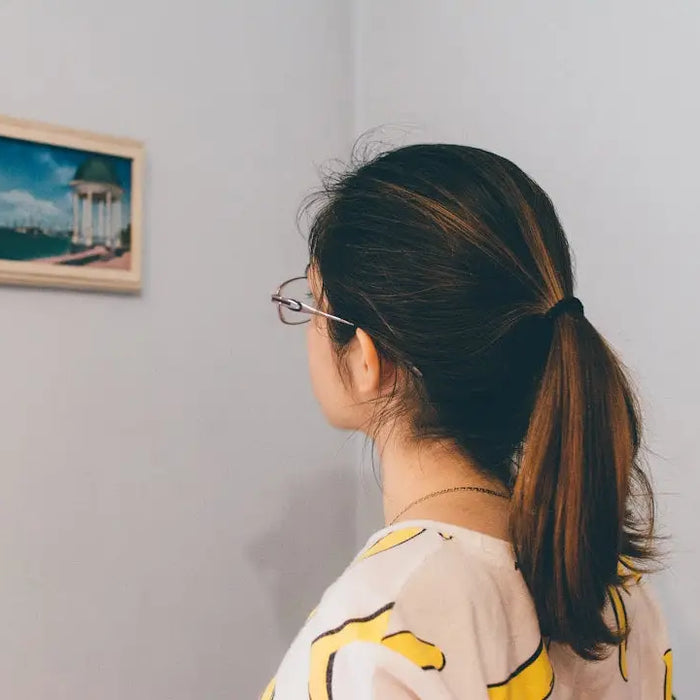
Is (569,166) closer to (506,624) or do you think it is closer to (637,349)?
(637,349)

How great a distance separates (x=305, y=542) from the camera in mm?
1474

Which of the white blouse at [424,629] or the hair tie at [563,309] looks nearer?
the white blouse at [424,629]

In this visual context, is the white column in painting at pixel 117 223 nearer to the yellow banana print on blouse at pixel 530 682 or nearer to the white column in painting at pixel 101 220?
the white column in painting at pixel 101 220

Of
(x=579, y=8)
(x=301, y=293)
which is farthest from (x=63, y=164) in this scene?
(x=579, y=8)

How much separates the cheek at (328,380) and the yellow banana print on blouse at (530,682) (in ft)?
0.96

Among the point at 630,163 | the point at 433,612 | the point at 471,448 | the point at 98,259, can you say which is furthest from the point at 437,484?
the point at 98,259

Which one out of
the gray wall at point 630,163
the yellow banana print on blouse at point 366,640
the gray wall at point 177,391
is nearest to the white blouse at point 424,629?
the yellow banana print on blouse at point 366,640

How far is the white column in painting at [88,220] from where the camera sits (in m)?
1.23

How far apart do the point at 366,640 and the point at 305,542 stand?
0.91m

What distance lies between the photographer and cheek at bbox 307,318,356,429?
2.69 feet

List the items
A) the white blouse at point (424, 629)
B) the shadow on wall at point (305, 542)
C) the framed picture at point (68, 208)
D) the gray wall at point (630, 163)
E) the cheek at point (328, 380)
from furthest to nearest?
the shadow on wall at point (305, 542) → the framed picture at point (68, 208) → the gray wall at point (630, 163) → the cheek at point (328, 380) → the white blouse at point (424, 629)

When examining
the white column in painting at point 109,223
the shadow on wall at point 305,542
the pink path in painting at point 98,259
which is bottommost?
the shadow on wall at point 305,542

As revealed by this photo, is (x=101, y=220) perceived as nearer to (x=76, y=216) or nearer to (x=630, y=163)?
(x=76, y=216)

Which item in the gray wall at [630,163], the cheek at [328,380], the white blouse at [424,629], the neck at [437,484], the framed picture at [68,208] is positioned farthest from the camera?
the framed picture at [68,208]
